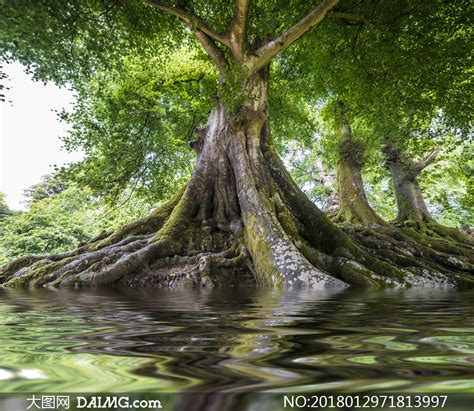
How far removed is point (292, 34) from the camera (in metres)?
6.33

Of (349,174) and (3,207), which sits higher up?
(3,207)

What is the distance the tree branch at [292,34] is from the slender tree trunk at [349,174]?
14.9 ft

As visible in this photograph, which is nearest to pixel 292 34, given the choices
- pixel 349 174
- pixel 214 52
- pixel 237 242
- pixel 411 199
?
pixel 214 52

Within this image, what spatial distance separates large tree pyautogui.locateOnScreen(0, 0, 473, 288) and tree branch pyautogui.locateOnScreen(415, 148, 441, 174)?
18.3 feet

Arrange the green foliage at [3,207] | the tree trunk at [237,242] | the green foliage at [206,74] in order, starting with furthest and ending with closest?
the green foliage at [3,207], the green foliage at [206,74], the tree trunk at [237,242]

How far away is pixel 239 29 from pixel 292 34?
96 centimetres

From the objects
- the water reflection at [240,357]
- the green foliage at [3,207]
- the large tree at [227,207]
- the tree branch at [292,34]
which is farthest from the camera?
the green foliage at [3,207]

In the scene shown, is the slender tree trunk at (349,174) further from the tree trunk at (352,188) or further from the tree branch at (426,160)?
the tree branch at (426,160)

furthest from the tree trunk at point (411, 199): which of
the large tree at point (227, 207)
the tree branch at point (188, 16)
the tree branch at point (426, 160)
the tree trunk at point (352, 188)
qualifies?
the tree branch at point (188, 16)

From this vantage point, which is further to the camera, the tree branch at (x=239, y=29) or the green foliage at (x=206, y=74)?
the green foliage at (x=206, y=74)

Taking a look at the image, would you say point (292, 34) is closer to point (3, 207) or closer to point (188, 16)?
point (188, 16)

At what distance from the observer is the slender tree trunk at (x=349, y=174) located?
10109 mm

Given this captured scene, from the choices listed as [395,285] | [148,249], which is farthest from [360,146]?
[148,249]

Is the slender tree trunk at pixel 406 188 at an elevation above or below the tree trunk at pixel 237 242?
above
